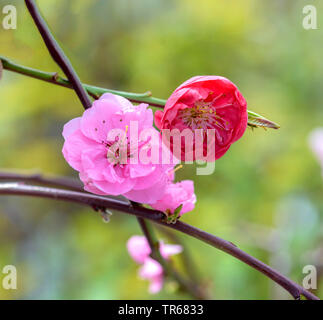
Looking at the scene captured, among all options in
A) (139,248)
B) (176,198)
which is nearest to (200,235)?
(176,198)

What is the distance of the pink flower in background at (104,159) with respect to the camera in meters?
0.32

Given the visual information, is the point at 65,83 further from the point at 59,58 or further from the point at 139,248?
the point at 139,248

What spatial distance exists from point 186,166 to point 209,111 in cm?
85

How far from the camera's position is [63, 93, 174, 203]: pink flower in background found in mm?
316

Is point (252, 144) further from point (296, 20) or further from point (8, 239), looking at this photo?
point (8, 239)

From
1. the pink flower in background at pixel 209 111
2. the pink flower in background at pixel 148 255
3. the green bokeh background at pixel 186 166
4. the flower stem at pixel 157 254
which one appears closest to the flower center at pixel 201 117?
the pink flower in background at pixel 209 111

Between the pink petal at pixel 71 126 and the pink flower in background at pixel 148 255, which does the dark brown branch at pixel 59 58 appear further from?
the pink flower in background at pixel 148 255

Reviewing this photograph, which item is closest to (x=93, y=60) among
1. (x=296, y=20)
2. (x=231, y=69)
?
(x=231, y=69)

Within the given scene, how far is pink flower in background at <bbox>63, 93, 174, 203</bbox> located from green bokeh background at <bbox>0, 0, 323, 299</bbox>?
707mm

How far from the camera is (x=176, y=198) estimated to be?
1.10 feet

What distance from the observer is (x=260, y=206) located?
1.21 metres

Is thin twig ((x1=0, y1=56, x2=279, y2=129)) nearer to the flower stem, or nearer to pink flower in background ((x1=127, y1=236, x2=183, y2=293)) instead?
the flower stem

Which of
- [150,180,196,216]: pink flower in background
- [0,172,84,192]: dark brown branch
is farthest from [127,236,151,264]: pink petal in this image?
[150,180,196,216]: pink flower in background

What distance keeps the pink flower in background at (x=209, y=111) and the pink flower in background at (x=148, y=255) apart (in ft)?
0.80
